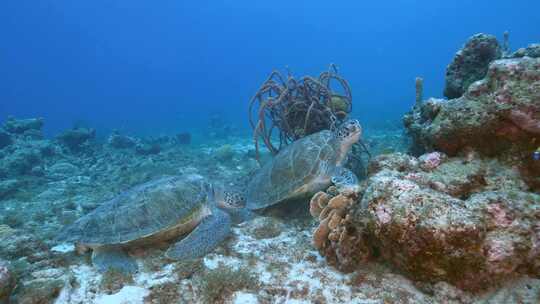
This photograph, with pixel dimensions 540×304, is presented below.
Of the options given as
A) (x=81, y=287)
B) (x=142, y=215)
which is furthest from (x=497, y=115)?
(x=81, y=287)

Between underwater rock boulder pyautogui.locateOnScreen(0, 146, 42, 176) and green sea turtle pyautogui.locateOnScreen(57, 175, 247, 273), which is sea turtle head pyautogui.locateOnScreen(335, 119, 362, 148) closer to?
green sea turtle pyautogui.locateOnScreen(57, 175, 247, 273)

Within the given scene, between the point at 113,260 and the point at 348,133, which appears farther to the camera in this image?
the point at 348,133

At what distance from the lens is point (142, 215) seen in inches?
180

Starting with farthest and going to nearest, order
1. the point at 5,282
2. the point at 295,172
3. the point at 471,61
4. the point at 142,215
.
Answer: the point at 471,61, the point at 295,172, the point at 142,215, the point at 5,282

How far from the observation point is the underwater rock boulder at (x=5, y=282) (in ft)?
10.2

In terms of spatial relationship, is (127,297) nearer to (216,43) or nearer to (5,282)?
(5,282)

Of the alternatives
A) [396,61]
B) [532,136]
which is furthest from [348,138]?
[396,61]

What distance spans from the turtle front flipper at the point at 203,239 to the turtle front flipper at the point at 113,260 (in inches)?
20.8

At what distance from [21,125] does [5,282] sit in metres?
18.4

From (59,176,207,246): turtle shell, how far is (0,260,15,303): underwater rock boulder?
3.62 feet

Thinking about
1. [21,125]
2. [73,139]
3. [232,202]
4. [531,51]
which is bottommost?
[232,202]

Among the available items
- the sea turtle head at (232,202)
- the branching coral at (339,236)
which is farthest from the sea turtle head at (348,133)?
the sea turtle head at (232,202)

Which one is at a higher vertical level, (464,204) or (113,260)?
(464,204)

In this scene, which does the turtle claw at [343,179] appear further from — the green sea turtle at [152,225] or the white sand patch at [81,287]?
the white sand patch at [81,287]
